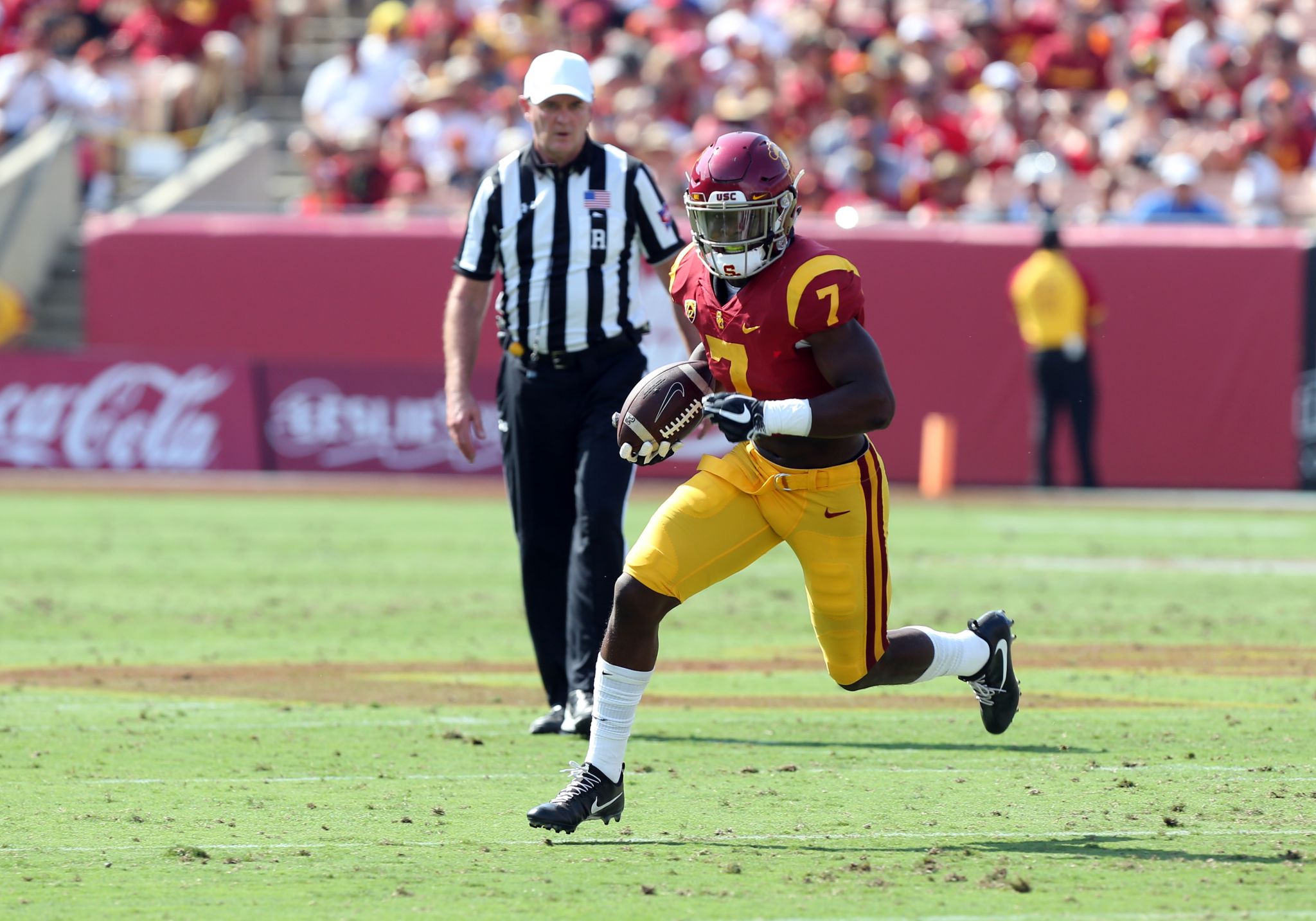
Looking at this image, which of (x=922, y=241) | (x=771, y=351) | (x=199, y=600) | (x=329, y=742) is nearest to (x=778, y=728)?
(x=329, y=742)

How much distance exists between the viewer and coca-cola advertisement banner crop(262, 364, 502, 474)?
15.3 meters

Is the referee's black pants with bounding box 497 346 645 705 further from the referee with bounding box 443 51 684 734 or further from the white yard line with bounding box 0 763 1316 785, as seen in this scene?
the white yard line with bounding box 0 763 1316 785

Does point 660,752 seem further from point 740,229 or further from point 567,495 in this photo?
point 740,229

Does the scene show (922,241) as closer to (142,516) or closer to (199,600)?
(142,516)

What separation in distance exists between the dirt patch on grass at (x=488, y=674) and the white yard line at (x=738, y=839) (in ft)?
6.72

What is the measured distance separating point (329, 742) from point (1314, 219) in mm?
11240

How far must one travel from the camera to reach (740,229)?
→ 15.6 ft

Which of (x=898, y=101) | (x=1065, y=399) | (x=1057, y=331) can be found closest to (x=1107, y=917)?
(x=1057, y=331)

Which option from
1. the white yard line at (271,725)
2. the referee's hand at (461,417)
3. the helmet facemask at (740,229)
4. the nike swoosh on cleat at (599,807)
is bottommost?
the white yard line at (271,725)

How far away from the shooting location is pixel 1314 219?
601 inches

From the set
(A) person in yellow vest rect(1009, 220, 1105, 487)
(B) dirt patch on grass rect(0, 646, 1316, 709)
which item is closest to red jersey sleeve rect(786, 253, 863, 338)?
(B) dirt patch on grass rect(0, 646, 1316, 709)

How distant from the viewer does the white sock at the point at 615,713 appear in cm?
478

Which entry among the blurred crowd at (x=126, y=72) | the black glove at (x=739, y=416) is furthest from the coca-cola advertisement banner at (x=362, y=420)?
the black glove at (x=739, y=416)

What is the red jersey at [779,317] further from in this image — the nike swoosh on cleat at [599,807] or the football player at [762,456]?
the nike swoosh on cleat at [599,807]
